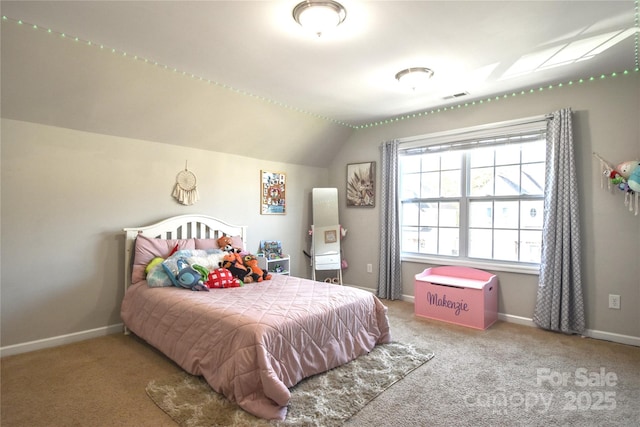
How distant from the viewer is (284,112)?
4.00 meters

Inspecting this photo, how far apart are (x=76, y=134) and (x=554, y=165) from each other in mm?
4408

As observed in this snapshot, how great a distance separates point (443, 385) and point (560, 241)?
1925 mm

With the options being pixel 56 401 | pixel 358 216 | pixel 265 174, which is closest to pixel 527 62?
pixel 358 216

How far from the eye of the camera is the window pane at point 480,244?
384cm

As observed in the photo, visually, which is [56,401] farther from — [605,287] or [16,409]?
[605,287]

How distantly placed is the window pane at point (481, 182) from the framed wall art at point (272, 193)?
242cm

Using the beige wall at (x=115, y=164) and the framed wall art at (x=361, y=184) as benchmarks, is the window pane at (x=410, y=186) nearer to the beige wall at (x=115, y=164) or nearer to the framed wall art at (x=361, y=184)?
the framed wall art at (x=361, y=184)

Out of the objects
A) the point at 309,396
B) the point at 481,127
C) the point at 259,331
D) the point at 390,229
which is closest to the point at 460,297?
the point at 390,229

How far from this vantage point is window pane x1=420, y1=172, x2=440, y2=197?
427 cm

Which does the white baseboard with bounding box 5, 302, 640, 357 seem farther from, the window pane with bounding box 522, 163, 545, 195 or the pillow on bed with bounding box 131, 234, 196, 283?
the window pane with bounding box 522, 163, 545, 195

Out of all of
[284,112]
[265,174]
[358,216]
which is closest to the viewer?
[284,112]

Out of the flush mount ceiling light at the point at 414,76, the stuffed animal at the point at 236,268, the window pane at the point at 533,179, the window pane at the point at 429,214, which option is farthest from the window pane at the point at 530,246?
the stuffed animal at the point at 236,268

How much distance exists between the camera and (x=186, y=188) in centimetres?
367

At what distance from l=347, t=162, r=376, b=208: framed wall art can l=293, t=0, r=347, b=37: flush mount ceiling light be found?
2774 mm
